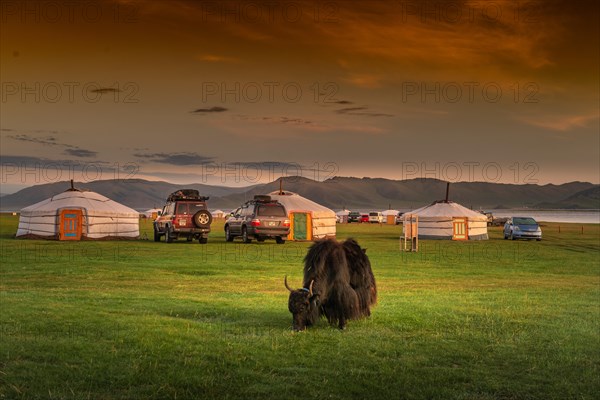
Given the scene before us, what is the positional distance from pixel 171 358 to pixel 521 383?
435cm

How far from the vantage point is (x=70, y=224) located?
4088 centimetres

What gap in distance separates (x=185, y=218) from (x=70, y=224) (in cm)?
796

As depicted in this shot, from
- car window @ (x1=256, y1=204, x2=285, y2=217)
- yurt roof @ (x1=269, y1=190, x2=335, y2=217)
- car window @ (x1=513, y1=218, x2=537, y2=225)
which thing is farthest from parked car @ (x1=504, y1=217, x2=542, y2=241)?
car window @ (x1=256, y1=204, x2=285, y2=217)

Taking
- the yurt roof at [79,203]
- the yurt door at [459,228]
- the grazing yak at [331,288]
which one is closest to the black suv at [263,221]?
the yurt roof at [79,203]

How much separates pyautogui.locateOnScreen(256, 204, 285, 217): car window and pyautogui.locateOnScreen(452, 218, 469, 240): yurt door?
1594 cm

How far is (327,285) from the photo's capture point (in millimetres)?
11047

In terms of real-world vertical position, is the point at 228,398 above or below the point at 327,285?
below

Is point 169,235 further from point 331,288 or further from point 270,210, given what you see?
point 331,288

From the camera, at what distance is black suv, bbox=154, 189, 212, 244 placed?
38.1 meters

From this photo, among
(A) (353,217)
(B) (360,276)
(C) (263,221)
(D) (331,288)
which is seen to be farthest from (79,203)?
(A) (353,217)

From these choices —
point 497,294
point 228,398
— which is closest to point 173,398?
point 228,398

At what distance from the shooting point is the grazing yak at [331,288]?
10570 millimetres

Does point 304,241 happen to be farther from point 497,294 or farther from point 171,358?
point 171,358

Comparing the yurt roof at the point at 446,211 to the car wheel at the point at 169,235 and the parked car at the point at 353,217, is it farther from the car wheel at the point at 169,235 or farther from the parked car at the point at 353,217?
the parked car at the point at 353,217
